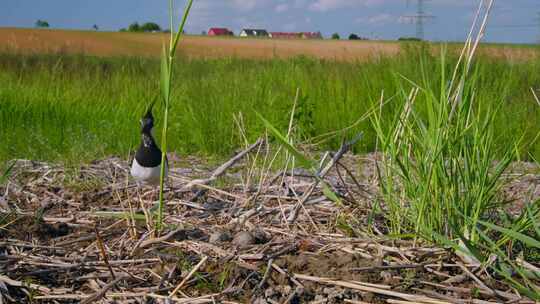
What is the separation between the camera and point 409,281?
1.77 meters

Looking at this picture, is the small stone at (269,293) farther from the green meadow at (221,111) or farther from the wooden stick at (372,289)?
the green meadow at (221,111)

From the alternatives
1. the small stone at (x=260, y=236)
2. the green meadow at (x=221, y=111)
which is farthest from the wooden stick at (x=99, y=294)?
the green meadow at (x=221, y=111)

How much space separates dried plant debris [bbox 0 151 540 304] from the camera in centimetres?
175

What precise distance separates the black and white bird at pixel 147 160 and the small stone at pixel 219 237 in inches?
19.4

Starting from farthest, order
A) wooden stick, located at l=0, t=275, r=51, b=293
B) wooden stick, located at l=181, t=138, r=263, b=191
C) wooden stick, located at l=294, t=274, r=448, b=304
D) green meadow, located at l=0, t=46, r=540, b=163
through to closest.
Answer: green meadow, located at l=0, t=46, r=540, b=163 < wooden stick, located at l=181, t=138, r=263, b=191 < wooden stick, located at l=0, t=275, r=51, b=293 < wooden stick, located at l=294, t=274, r=448, b=304

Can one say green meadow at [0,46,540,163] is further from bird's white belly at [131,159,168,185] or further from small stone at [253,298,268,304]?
small stone at [253,298,268,304]

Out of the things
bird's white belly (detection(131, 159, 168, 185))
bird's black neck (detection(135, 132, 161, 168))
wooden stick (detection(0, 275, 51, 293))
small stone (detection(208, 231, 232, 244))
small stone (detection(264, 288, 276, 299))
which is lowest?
wooden stick (detection(0, 275, 51, 293))

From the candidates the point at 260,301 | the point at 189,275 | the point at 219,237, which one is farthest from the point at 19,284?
the point at 260,301

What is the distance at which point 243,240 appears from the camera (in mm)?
2029

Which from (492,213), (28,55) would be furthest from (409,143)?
(28,55)

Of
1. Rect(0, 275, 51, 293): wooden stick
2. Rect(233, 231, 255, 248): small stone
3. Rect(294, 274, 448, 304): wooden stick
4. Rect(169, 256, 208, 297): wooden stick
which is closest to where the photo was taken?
Rect(294, 274, 448, 304): wooden stick

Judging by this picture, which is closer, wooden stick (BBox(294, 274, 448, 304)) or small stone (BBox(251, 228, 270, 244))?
wooden stick (BBox(294, 274, 448, 304))

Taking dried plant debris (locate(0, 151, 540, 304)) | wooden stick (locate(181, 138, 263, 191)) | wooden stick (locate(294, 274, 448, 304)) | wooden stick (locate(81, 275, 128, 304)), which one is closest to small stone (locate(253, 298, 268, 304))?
dried plant debris (locate(0, 151, 540, 304))

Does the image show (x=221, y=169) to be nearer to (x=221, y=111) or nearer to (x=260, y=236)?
(x=260, y=236)
